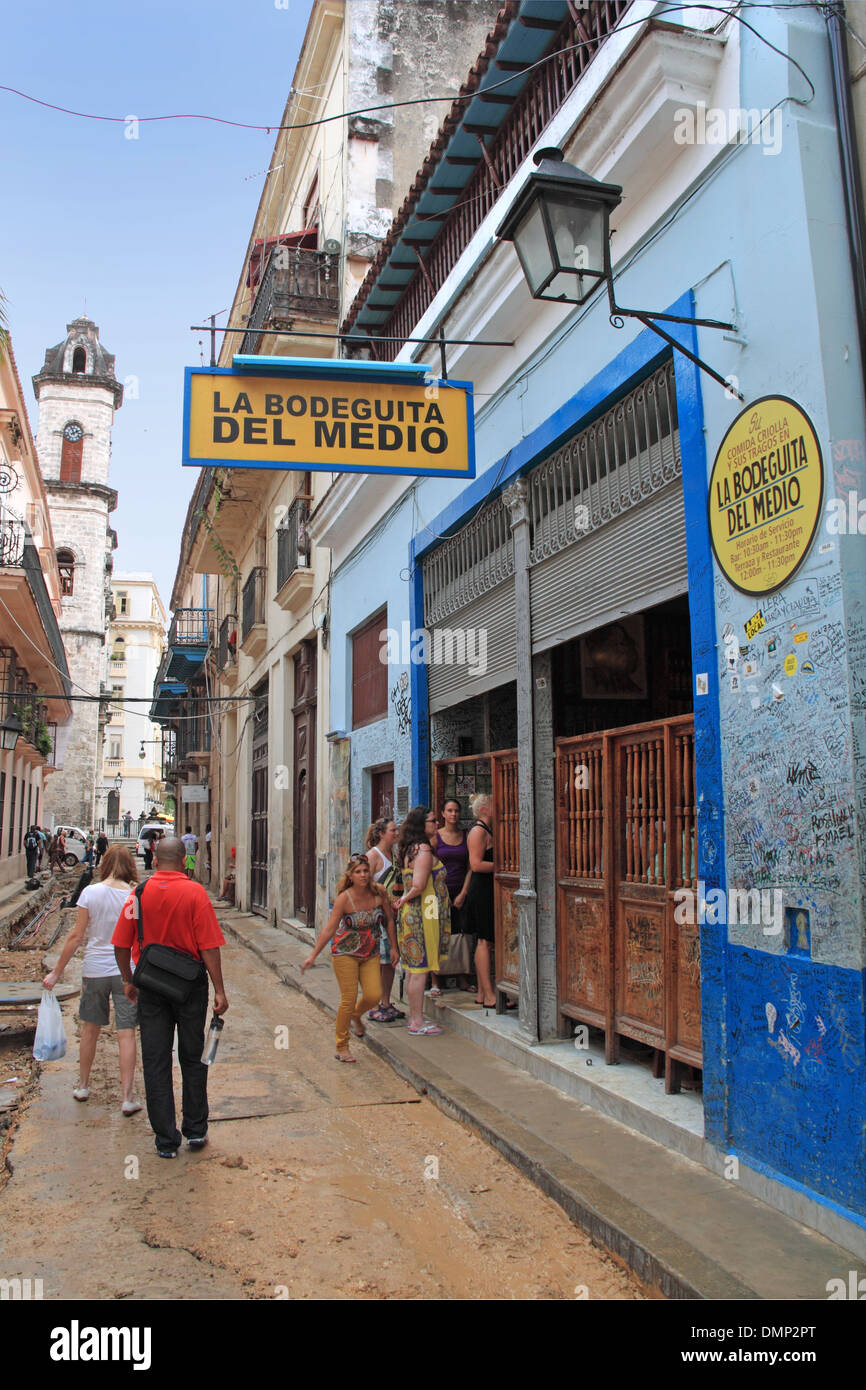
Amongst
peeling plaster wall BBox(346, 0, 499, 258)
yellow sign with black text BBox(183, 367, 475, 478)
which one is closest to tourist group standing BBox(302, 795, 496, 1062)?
yellow sign with black text BBox(183, 367, 475, 478)

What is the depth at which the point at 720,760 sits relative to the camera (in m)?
4.46

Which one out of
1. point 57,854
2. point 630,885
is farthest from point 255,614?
point 57,854

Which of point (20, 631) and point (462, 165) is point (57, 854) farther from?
point (462, 165)

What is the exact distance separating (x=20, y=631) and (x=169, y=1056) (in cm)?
1388

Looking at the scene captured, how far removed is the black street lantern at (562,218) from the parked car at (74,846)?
33006mm

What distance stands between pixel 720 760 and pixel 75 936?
398 cm

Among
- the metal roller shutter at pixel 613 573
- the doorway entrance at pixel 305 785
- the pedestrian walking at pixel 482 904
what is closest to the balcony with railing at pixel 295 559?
the doorway entrance at pixel 305 785

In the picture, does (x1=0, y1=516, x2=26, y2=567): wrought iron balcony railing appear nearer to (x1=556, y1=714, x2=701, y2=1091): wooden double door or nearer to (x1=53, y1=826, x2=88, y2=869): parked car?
(x1=556, y1=714, x2=701, y2=1091): wooden double door

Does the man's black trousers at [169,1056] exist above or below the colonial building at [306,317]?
below

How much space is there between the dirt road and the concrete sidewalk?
0.12 meters

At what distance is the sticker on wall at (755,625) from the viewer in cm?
418

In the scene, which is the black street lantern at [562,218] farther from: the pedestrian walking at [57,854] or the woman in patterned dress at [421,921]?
the pedestrian walking at [57,854]

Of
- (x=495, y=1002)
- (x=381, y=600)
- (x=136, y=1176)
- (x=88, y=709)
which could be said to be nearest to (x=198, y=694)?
(x=88, y=709)
